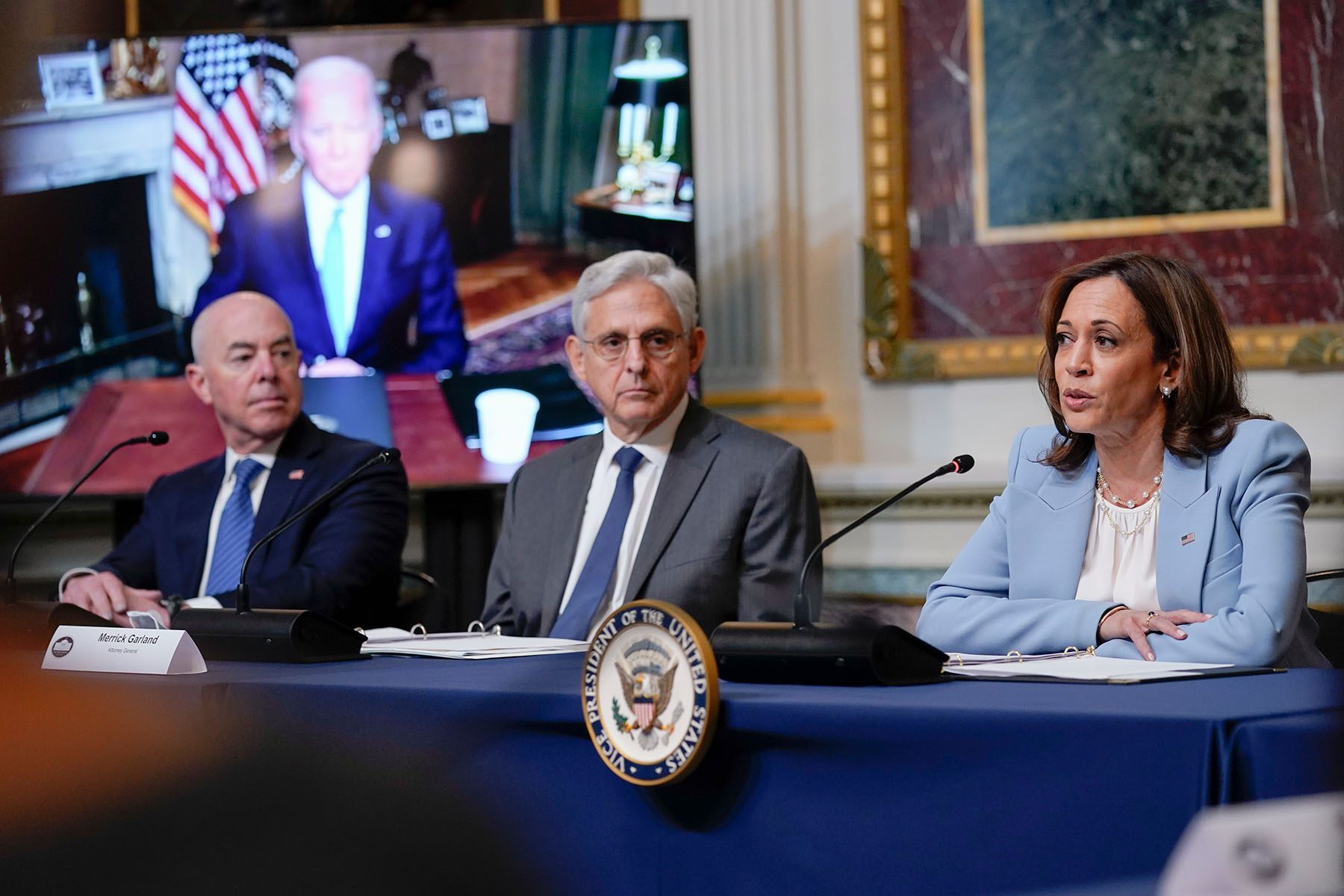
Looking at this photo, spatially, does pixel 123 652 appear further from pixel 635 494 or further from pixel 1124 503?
pixel 1124 503

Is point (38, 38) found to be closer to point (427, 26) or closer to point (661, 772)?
point (661, 772)

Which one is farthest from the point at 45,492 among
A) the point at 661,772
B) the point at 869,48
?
the point at 661,772

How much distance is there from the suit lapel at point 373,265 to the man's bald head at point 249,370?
598 millimetres

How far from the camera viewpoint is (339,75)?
159 inches

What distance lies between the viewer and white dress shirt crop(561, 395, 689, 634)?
2738mm

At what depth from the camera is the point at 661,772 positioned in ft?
5.04

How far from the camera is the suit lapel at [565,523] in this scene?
108 inches

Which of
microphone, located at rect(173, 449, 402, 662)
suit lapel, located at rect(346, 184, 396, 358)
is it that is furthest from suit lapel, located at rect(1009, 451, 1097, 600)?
suit lapel, located at rect(346, 184, 396, 358)

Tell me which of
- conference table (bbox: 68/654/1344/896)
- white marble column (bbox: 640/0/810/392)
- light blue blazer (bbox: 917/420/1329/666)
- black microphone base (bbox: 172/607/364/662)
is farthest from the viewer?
white marble column (bbox: 640/0/810/392)

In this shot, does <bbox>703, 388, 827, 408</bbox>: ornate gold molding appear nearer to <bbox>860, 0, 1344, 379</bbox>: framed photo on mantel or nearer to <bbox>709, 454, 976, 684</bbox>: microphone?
<bbox>860, 0, 1344, 379</bbox>: framed photo on mantel

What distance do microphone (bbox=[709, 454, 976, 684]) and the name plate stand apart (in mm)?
774

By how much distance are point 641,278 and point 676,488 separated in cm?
46

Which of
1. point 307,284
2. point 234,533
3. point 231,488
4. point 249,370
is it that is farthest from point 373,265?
point 234,533

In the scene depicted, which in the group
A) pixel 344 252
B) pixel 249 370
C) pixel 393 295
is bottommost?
pixel 249 370
